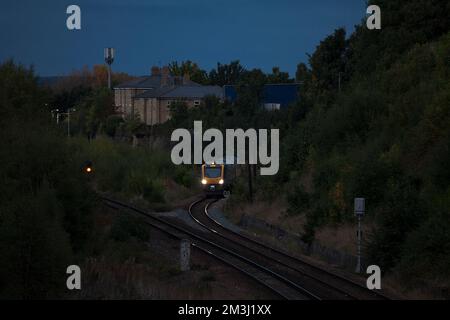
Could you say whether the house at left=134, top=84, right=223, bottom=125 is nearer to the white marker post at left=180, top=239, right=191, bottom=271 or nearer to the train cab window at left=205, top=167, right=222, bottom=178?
the train cab window at left=205, top=167, right=222, bottom=178

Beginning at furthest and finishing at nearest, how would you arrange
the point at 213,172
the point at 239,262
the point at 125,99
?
the point at 125,99 → the point at 213,172 → the point at 239,262

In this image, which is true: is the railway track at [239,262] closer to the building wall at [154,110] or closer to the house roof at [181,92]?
the building wall at [154,110]

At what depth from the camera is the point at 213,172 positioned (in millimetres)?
50750

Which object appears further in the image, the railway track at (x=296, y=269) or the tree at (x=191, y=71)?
the tree at (x=191, y=71)

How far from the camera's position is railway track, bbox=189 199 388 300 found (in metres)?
20.8

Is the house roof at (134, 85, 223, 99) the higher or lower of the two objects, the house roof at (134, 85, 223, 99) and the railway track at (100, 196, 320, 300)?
the higher

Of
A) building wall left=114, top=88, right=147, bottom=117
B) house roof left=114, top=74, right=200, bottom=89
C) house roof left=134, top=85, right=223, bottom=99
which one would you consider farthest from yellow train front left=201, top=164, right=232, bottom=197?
house roof left=114, top=74, right=200, bottom=89

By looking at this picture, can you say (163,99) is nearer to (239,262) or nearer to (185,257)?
(239,262)

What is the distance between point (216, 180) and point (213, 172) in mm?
700

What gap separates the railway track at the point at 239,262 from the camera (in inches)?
826

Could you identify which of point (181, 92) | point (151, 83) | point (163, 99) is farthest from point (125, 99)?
point (163, 99)

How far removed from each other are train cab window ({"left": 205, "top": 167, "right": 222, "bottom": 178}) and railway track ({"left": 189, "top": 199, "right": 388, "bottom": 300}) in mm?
12564

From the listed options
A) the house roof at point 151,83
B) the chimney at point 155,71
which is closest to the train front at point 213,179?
the house roof at point 151,83
